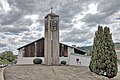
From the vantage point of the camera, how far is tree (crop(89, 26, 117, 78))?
52.8 feet

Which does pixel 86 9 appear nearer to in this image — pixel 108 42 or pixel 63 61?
pixel 108 42

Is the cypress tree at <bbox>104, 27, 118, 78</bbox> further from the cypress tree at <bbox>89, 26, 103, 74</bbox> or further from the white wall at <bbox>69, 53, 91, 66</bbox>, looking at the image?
the white wall at <bbox>69, 53, 91, 66</bbox>

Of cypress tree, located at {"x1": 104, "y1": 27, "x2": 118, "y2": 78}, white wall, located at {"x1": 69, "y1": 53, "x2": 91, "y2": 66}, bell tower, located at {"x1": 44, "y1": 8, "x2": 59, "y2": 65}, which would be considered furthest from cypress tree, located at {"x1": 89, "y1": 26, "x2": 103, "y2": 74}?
white wall, located at {"x1": 69, "y1": 53, "x2": 91, "y2": 66}

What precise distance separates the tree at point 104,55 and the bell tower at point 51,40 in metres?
5.48

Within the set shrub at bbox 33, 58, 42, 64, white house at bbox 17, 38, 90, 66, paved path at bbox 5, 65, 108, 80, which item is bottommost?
paved path at bbox 5, 65, 108, 80

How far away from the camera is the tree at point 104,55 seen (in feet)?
52.8

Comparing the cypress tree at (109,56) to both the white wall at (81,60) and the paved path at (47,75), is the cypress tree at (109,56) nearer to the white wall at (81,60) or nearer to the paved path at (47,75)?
the paved path at (47,75)

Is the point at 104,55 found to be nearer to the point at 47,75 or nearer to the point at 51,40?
the point at 47,75

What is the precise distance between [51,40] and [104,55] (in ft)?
22.1

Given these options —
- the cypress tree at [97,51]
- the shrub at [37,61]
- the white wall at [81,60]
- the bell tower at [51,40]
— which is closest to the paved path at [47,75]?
the cypress tree at [97,51]

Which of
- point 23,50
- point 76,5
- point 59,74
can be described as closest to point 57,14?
point 76,5

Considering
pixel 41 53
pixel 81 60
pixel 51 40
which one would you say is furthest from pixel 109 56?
pixel 41 53

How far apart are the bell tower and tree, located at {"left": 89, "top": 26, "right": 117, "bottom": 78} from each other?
5.48 meters

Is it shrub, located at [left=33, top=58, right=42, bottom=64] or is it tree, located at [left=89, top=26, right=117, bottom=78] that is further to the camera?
shrub, located at [left=33, top=58, right=42, bottom=64]
